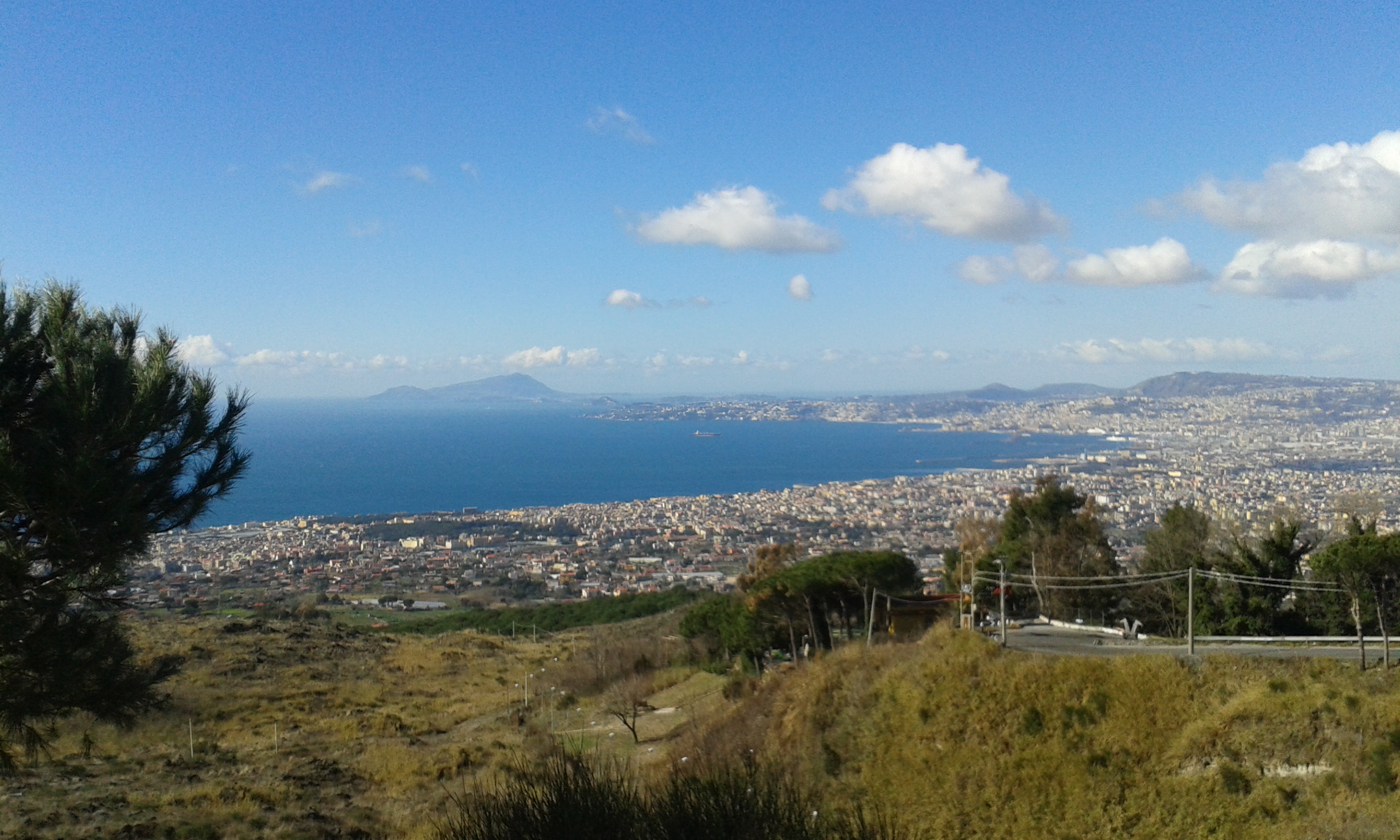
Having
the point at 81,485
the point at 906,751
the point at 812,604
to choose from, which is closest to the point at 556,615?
the point at 812,604

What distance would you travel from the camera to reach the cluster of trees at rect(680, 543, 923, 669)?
779 inches

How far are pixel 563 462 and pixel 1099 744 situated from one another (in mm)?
95192

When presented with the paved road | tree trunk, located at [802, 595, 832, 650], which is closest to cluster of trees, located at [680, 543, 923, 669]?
tree trunk, located at [802, 595, 832, 650]

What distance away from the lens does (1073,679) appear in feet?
42.1

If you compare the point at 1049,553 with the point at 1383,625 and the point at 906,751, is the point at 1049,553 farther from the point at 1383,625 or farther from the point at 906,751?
the point at 906,751

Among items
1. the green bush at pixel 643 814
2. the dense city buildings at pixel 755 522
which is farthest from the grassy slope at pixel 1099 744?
the dense city buildings at pixel 755 522

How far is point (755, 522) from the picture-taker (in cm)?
5775

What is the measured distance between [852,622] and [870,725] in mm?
9252

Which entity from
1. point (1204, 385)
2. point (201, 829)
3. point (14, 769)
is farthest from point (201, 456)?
point (1204, 385)

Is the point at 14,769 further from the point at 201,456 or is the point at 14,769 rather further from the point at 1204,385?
the point at 1204,385

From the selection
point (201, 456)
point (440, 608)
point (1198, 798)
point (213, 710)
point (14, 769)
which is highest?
point (201, 456)

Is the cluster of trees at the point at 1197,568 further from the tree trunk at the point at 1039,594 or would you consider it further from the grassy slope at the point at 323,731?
the grassy slope at the point at 323,731

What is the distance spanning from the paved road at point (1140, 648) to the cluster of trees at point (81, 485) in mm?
12027

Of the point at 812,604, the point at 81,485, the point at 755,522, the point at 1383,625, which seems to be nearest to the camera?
the point at 81,485
